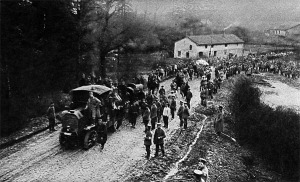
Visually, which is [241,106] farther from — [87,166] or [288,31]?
[288,31]

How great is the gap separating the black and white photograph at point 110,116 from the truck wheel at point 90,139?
0.16 feet

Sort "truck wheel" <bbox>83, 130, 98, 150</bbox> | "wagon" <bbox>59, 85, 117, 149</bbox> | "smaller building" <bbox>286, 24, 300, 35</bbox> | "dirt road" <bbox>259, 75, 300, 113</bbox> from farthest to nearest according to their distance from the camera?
"smaller building" <bbox>286, 24, 300, 35</bbox> → "dirt road" <bbox>259, 75, 300, 113</bbox> → "truck wheel" <bbox>83, 130, 98, 150</bbox> → "wagon" <bbox>59, 85, 117, 149</bbox>

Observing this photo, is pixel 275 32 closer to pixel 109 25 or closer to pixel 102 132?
pixel 109 25

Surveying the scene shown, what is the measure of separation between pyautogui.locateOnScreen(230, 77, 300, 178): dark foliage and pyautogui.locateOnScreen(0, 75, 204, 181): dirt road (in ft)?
24.5

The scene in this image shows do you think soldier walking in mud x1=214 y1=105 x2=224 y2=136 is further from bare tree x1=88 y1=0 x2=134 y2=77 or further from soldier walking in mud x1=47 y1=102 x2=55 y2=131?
bare tree x1=88 y1=0 x2=134 y2=77

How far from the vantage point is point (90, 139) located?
14250 mm

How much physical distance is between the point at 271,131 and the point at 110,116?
10.1 m

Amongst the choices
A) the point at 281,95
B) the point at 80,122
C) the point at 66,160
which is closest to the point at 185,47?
the point at 281,95

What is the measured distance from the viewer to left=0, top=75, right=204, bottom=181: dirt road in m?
11.7

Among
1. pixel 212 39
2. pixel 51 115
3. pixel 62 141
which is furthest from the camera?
pixel 212 39

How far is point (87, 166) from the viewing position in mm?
12469

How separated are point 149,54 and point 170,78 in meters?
20.6

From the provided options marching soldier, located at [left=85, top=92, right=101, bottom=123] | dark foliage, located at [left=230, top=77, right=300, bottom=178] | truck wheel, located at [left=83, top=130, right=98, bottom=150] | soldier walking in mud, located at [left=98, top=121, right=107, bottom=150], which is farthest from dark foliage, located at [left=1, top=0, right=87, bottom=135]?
dark foliage, located at [left=230, top=77, right=300, bottom=178]

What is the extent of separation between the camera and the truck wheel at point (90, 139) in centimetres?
1384
